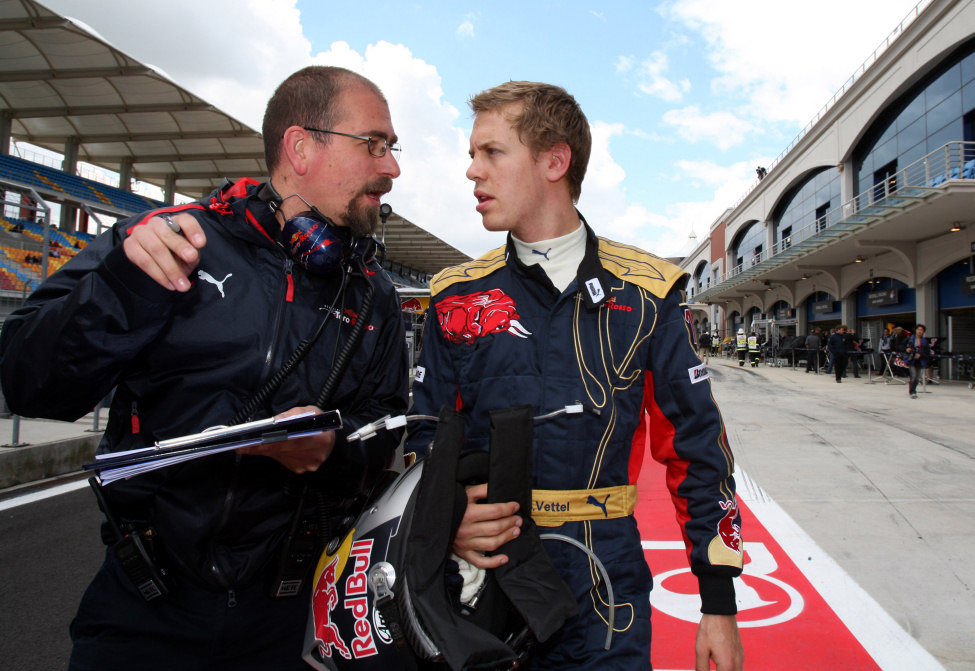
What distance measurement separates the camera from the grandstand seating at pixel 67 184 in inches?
776

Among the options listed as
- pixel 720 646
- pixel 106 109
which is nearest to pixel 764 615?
pixel 720 646

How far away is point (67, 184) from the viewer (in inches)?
872

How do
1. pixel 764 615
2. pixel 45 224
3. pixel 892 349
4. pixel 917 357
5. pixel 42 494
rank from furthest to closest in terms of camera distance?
pixel 892 349 < pixel 917 357 < pixel 45 224 < pixel 42 494 < pixel 764 615

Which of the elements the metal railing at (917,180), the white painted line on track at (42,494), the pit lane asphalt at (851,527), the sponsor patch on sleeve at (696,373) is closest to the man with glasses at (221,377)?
the sponsor patch on sleeve at (696,373)

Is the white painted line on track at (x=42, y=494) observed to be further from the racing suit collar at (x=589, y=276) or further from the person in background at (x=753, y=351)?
the person in background at (x=753, y=351)

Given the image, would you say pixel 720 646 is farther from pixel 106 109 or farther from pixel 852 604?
pixel 106 109

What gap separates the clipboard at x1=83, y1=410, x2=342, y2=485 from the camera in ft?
3.25

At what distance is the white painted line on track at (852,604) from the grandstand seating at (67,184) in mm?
21303

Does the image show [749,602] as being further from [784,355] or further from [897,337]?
[784,355]

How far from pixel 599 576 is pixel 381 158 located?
1313 millimetres

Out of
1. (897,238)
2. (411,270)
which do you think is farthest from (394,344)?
(411,270)

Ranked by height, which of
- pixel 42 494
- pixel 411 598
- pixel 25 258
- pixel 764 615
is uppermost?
pixel 25 258

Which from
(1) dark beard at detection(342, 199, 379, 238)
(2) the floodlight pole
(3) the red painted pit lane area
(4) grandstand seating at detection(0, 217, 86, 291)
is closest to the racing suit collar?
(1) dark beard at detection(342, 199, 379, 238)

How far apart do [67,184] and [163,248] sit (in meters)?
27.1
